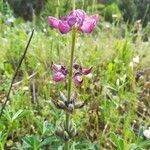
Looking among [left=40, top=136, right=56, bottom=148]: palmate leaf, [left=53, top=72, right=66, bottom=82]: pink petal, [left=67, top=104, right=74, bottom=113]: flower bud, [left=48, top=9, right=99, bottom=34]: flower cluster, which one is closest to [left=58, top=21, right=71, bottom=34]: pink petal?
[left=48, top=9, right=99, bottom=34]: flower cluster

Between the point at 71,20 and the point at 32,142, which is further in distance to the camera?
the point at 32,142

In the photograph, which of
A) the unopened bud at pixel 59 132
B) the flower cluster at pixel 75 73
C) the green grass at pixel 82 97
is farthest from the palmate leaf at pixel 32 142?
the flower cluster at pixel 75 73

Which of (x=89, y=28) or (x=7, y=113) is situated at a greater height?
(x=89, y=28)

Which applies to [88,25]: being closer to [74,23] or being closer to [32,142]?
[74,23]

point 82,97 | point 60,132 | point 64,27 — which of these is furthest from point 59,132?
point 82,97

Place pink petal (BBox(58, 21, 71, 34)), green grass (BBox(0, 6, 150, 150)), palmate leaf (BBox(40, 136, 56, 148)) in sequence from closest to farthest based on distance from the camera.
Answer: pink petal (BBox(58, 21, 71, 34)) < palmate leaf (BBox(40, 136, 56, 148)) < green grass (BBox(0, 6, 150, 150))

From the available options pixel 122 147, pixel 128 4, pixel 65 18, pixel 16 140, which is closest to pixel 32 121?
pixel 16 140

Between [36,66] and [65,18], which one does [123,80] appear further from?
[65,18]

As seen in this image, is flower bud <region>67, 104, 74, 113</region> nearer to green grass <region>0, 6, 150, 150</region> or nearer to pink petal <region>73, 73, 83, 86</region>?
pink petal <region>73, 73, 83, 86</region>
